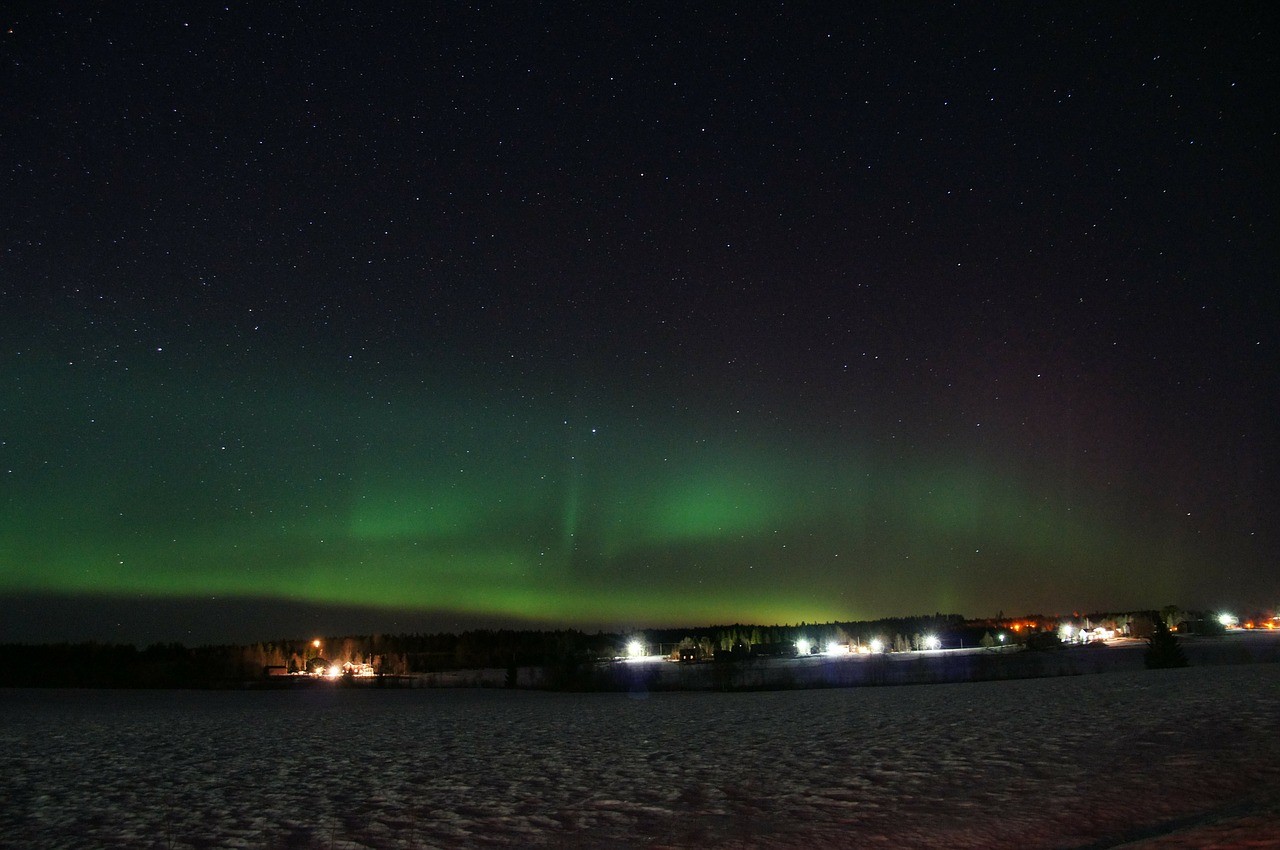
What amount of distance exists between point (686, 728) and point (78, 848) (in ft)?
30.3

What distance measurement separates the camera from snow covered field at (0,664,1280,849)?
688 cm

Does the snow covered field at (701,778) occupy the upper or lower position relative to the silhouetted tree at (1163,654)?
lower

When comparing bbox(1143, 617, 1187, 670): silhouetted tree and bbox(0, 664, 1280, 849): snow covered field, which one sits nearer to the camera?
bbox(0, 664, 1280, 849): snow covered field

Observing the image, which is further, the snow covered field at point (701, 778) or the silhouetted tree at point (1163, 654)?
the silhouetted tree at point (1163, 654)

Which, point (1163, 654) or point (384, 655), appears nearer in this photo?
point (1163, 654)

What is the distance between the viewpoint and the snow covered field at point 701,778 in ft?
22.6

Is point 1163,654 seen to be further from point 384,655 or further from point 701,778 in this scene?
point 384,655

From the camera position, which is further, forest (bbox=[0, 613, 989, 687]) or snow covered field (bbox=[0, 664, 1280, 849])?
forest (bbox=[0, 613, 989, 687])

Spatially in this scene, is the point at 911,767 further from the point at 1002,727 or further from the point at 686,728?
the point at 686,728

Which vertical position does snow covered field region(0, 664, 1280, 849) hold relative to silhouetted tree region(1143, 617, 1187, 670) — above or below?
below

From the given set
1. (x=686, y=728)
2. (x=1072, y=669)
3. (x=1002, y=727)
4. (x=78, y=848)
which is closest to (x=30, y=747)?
(x=78, y=848)

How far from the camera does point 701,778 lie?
9.33 m

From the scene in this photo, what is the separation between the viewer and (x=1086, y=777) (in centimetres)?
830

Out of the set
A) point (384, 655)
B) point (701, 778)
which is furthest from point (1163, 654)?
point (384, 655)
